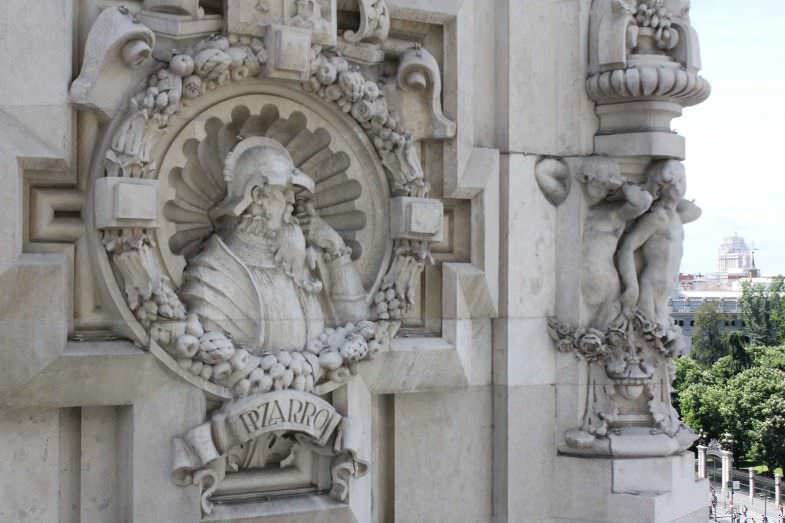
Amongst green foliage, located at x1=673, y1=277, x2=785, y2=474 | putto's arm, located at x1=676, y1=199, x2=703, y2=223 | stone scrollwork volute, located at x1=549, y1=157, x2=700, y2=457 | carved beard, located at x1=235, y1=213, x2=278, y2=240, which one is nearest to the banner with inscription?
carved beard, located at x1=235, y1=213, x2=278, y2=240

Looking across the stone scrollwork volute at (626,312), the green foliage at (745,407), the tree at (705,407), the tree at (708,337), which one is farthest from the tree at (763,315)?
the stone scrollwork volute at (626,312)

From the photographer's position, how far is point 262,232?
761 cm

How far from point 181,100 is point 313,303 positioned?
1.71 meters

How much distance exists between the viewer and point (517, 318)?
899cm

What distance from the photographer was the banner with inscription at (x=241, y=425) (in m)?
7.07

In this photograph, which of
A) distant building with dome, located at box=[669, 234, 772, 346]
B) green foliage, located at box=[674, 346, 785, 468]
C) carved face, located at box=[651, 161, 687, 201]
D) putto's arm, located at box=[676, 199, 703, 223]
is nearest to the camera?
carved face, located at box=[651, 161, 687, 201]

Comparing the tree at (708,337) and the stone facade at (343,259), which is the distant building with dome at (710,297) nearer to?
the tree at (708,337)

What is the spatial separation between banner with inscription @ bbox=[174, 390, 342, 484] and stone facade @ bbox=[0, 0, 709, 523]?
0.6 inches

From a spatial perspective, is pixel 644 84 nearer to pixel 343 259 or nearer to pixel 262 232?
pixel 343 259

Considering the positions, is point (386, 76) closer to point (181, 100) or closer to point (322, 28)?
point (322, 28)

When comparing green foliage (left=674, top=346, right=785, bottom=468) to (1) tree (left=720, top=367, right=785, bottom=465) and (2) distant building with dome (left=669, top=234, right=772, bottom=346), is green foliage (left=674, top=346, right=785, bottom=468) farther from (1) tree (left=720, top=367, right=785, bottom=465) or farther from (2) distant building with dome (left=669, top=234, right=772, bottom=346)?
(2) distant building with dome (left=669, top=234, right=772, bottom=346)

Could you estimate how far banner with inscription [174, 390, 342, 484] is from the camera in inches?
279

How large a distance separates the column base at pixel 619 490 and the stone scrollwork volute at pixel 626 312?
0.11m

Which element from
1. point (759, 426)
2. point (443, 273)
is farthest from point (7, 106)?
point (759, 426)
